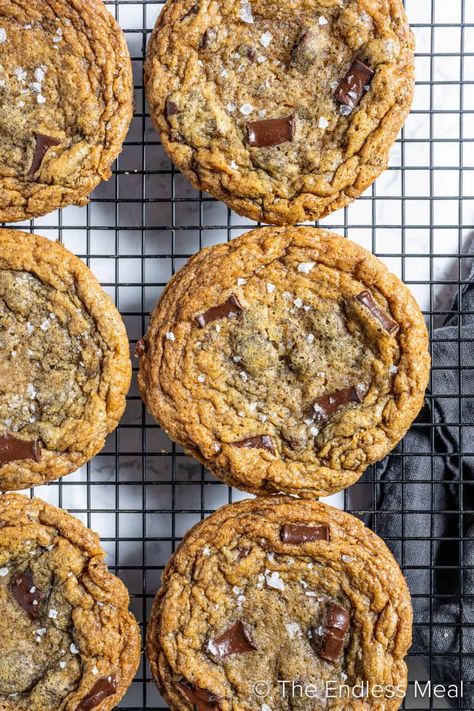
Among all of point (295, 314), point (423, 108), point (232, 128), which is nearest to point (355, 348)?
point (295, 314)

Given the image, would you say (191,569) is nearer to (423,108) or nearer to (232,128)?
(232,128)

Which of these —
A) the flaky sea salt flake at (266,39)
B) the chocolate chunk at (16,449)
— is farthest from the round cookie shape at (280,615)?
the flaky sea salt flake at (266,39)

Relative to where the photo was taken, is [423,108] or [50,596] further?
[423,108]

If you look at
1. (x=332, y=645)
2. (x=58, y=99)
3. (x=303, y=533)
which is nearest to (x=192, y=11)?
(x=58, y=99)

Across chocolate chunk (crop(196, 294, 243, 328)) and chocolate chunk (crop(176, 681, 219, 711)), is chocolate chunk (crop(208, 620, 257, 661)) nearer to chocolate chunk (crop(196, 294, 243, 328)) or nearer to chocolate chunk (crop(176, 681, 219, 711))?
chocolate chunk (crop(176, 681, 219, 711))

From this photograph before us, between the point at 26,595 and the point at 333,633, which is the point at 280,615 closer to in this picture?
the point at 333,633

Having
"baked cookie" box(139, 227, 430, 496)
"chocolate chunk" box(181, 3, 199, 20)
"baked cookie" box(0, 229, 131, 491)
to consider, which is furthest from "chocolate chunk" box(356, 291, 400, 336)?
"chocolate chunk" box(181, 3, 199, 20)
